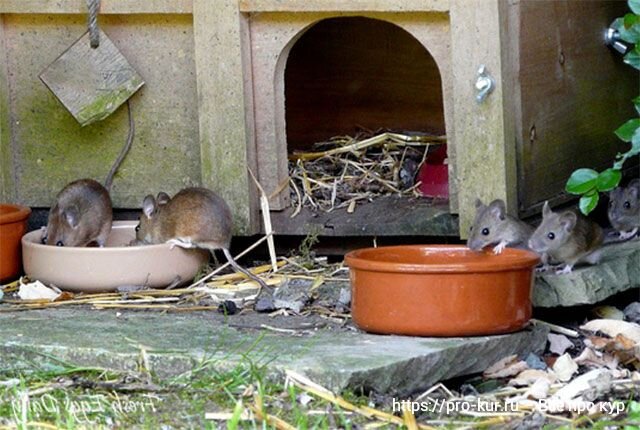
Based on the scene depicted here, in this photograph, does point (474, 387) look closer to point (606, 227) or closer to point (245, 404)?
point (245, 404)

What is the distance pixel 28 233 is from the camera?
26.2ft

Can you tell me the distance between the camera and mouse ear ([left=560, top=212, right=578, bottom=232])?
730cm

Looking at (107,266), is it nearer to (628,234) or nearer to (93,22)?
(93,22)

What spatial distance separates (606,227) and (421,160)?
1.29 m

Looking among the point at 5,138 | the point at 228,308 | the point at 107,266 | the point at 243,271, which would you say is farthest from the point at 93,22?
the point at 228,308

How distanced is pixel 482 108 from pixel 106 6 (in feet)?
7.34

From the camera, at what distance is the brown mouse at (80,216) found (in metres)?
7.82

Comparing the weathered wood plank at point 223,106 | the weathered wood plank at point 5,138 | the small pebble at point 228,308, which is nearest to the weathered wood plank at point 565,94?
the weathered wood plank at point 223,106

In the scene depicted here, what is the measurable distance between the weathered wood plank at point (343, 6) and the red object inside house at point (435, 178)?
1184mm

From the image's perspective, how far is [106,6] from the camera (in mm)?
7965

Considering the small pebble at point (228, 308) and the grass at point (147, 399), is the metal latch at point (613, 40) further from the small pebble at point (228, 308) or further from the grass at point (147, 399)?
the grass at point (147, 399)

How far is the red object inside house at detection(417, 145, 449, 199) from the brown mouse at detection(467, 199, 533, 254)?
35.4 inches

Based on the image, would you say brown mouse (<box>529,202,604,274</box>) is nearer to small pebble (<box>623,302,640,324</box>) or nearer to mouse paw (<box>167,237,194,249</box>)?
small pebble (<box>623,302,640,324</box>)

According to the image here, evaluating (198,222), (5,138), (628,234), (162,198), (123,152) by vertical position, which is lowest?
(628,234)
